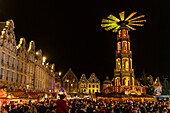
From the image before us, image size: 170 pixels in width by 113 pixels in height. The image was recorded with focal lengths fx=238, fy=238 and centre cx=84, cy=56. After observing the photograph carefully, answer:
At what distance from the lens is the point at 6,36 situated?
43.5 m

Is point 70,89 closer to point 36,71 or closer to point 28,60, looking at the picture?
point 36,71

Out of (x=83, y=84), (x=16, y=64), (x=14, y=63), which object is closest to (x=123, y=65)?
(x=16, y=64)

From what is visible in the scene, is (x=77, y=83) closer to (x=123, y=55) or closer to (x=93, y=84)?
(x=93, y=84)

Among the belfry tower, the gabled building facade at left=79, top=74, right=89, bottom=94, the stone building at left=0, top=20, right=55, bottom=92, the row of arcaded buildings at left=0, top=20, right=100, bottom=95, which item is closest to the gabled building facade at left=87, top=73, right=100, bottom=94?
the gabled building facade at left=79, top=74, right=89, bottom=94

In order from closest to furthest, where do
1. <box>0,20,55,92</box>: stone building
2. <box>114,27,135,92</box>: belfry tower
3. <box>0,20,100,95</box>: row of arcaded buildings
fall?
<box>0,20,55,92</box>: stone building → <box>0,20,100,95</box>: row of arcaded buildings → <box>114,27,135,92</box>: belfry tower

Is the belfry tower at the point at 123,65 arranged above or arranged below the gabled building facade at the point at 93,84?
above

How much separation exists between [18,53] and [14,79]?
19.8 feet

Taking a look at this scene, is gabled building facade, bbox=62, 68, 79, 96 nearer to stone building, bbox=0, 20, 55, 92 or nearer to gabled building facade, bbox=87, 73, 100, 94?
gabled building facade, bbox=87, 73, 100, 94

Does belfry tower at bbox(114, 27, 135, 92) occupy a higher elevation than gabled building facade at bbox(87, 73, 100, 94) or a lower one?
higher

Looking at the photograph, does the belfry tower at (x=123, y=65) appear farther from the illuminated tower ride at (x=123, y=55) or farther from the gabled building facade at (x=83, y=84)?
the gabled building facade at (x=83, y=84)

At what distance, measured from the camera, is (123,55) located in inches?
2938

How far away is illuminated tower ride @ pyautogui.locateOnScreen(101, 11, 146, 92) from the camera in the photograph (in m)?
72.4

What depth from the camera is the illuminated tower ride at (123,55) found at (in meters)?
72.4

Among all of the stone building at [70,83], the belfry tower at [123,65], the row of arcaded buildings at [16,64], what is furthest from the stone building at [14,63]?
the stone building at [70,83]
